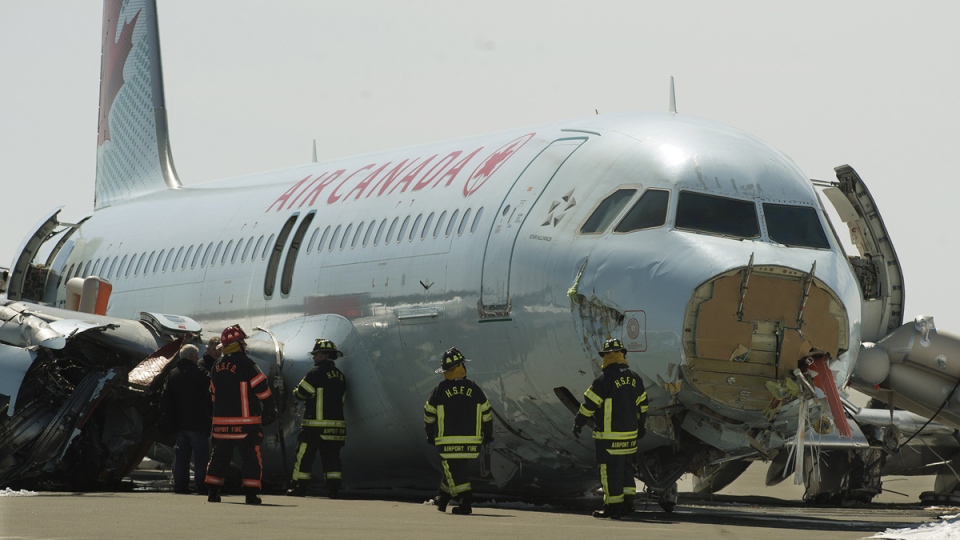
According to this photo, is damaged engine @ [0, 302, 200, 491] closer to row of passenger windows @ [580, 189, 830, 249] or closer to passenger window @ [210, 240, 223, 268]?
passenger window @ [210, 240, 223, 268]

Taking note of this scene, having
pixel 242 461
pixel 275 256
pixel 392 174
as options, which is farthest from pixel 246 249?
pixel 242 461

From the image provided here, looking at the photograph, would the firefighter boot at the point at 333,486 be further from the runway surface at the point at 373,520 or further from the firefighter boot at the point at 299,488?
the runway surface at the point at 373,520

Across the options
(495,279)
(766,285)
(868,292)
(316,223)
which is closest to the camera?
(766,285)

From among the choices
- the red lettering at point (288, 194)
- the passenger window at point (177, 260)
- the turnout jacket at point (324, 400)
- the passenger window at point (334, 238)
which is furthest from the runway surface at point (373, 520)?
the passenger window at point (177, 260)

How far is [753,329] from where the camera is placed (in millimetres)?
12367

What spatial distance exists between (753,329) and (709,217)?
1.19 m

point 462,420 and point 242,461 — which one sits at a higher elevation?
point 462,420

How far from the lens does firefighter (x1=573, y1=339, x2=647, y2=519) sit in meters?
12.3

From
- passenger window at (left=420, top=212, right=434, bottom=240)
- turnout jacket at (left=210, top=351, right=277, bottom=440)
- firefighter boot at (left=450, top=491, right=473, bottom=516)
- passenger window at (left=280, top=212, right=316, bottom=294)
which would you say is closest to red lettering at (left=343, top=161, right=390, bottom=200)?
passenger window at (left=280, top=212, right=316, bottom=294)

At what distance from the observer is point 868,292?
54.5ft

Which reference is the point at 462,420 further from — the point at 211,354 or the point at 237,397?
the point at 211,354

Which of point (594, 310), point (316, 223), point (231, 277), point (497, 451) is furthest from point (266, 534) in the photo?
point (231, 277)

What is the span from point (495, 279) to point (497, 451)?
73.4 inches

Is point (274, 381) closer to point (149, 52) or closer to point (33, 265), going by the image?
point (33, 265)
